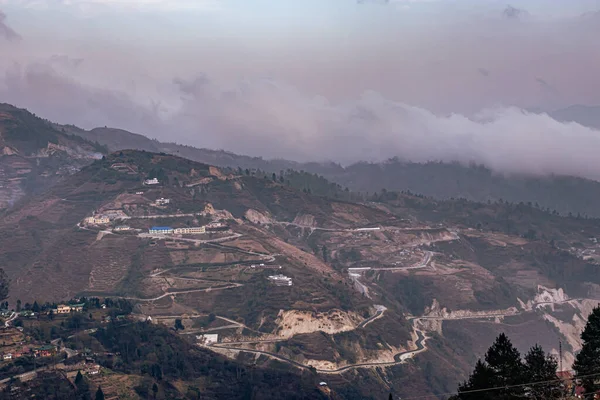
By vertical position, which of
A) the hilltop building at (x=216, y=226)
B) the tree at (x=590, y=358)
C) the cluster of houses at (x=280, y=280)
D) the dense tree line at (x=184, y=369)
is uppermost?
the tree at (x=590, y=358)

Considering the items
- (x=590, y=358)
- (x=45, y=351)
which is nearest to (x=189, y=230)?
(x=45, y=351)

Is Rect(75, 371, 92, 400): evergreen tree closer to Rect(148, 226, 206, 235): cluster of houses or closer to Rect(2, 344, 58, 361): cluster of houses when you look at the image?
Rect(2, 344, 58, 361): cluster of houses

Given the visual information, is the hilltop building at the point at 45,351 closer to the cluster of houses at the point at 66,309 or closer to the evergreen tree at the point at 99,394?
the evergreen tree at the point at 99,394

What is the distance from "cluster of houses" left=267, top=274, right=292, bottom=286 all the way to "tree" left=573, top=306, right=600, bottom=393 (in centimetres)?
9430

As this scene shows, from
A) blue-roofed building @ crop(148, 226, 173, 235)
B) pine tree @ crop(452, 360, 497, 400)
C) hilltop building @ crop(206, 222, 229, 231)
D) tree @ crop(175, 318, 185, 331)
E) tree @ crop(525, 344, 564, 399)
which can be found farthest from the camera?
hilltop building @ crop(206, 222, 229, 231)

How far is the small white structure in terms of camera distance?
454ft

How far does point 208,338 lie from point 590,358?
8310cm

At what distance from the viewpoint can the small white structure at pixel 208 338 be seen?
138 meters

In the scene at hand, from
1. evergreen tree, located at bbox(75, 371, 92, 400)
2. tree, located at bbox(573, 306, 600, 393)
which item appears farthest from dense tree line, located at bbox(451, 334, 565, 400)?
evergreen tree, located at bbox(75, 371, 92, 400)

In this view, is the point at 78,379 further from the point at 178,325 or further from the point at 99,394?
the point at 178,325

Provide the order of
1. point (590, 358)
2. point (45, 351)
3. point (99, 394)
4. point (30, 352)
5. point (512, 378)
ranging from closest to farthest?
point (512, 378) < point (590, 358) < point (99, 394) < point (30, 352) < point (45, 351)

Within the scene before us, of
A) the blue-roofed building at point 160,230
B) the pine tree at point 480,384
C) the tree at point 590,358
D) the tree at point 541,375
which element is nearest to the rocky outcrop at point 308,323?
the blue-roofed building at point 160,230

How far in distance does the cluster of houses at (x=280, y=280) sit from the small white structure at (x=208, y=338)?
19848mm

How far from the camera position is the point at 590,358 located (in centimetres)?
6444
